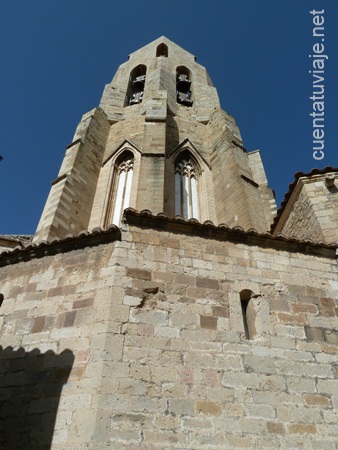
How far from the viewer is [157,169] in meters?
11.4

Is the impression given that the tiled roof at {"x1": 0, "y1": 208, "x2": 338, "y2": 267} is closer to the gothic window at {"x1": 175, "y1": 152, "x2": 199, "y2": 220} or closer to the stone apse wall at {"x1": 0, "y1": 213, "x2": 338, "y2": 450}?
the stone apse wall at {"x1": 0, "y1": 213, "x2": 338, "y2": 450}

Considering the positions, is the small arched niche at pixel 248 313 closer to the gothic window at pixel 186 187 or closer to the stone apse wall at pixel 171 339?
the stone apse wall at pixel 171 339

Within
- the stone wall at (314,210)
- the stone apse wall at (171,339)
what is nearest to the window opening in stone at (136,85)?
the stone wall at (314,210)

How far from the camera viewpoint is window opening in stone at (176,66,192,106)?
18.4 metres

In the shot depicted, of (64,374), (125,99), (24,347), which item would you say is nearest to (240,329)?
(64,374)

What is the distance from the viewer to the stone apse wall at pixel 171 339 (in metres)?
3.98

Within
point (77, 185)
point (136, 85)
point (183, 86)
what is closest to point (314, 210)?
point (77, 185)

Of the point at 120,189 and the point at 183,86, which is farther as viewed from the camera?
the point at 183,86

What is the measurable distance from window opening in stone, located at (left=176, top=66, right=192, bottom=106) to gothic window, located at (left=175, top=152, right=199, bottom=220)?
5648mm

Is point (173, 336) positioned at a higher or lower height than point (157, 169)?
lower

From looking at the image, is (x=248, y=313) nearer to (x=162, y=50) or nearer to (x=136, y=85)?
(x=136, y=85)

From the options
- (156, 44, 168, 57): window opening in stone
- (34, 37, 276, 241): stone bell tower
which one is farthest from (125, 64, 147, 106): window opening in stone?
(156, 44, 168, 57): window opening in stone

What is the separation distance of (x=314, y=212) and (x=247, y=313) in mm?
3012

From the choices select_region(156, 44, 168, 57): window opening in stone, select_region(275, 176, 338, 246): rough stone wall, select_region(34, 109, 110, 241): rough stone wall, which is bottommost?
select_region(275, 176, 338, 246): rough stone wall
